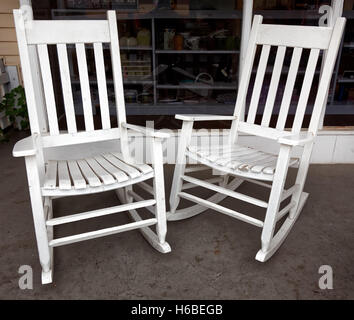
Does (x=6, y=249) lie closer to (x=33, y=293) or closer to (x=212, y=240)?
(x=33, y=293)

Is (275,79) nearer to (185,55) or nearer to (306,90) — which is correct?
(306,90)

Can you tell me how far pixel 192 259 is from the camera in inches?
62.4

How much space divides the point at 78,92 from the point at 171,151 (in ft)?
4.51

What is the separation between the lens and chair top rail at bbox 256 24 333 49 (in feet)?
5.50

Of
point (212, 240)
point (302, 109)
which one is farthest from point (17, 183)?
point (302, 109)

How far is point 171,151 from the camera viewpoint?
2.68 m

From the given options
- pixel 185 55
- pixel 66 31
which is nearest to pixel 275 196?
pixel 66 31

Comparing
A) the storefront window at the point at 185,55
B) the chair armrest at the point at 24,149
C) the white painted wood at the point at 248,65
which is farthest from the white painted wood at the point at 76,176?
the storefront window at the point at 185,55

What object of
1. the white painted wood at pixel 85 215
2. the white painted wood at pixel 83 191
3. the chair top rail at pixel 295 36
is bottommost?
the white painted wood at pixel 85 215

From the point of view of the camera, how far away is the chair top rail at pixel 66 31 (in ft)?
5.08

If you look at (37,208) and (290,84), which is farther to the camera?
(290,84)

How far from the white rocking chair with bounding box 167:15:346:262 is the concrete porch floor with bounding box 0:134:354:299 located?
0.36 ft

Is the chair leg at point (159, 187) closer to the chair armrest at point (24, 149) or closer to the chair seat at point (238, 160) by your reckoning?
the chair seat at point (238, 160)

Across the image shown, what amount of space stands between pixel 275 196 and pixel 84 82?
1.13 metres
